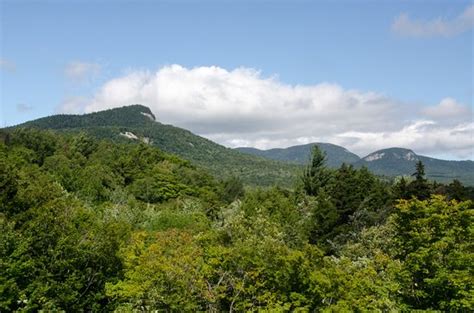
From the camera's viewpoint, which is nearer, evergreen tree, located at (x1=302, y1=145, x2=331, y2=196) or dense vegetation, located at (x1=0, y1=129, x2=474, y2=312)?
dense vegetation, located at (x1=0, y1=129, x2=474, y2=312)

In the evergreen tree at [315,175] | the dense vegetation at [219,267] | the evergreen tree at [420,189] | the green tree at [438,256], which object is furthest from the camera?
the evergreen tree at [315,175]

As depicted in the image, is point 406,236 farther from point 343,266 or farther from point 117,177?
point 117,177

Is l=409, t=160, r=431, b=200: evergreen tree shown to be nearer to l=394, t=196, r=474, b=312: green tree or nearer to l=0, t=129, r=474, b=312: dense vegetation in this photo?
l=0, t=129, r=474, b=312: dense vegetation

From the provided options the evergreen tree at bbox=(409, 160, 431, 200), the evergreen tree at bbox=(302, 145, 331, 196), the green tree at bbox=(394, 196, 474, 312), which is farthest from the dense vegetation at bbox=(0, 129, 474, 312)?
the evergreen tree at bbox=(302, 145, 331, 196)

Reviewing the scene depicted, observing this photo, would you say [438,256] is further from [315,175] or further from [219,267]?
[315,175]

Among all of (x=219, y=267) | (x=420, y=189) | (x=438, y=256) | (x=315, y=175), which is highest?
(x=315, y=175)

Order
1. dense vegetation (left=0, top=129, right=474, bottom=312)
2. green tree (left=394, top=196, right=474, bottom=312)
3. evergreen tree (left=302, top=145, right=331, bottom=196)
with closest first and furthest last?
green tree (left=394, top=196, right=474, bottom=312)
dense vegetation (left=0, top=129, right=474, bottom=312)
evergreen tree (left=302, top=145, right=331, bottom=196)

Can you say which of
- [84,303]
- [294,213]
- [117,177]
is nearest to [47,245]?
[84,303]

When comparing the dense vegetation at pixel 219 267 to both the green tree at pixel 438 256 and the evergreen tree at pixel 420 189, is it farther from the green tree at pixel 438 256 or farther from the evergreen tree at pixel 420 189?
the evergreen tree at pixel 420 189

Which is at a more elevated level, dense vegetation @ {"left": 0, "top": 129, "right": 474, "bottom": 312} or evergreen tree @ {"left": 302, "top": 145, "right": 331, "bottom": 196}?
evergreen tree @ {"left": 302, "top": 145, "right": 331, "bottom": 196}

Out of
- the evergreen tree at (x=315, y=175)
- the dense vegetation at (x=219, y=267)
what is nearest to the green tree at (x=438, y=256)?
the dense vegetation at (x=219, y=267)

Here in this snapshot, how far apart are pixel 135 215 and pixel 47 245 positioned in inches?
1073

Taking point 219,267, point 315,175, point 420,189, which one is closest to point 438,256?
point 219,267

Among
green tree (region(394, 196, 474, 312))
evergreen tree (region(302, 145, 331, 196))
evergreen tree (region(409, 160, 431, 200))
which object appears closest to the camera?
green tree (region(394, 196, 474, 312))
